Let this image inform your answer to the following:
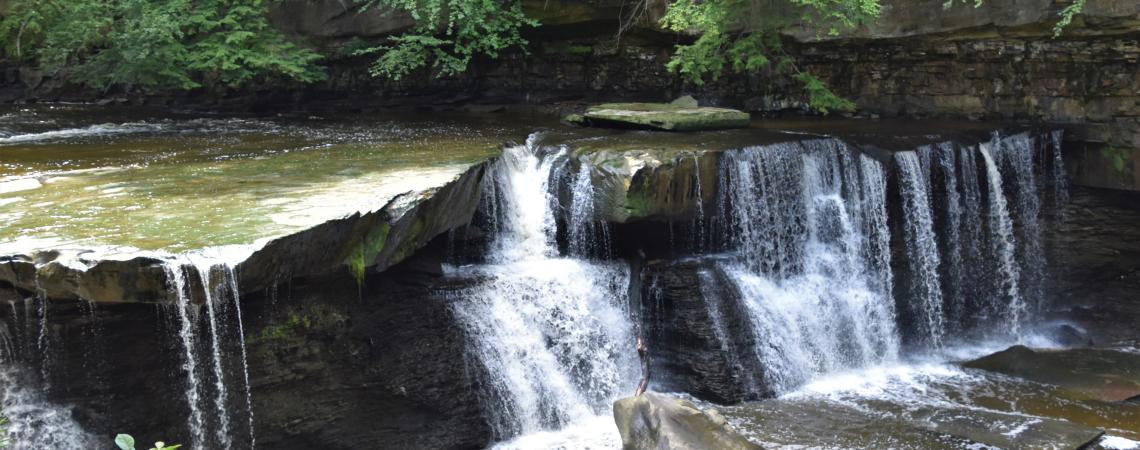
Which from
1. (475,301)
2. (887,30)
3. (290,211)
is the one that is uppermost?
(887,30)

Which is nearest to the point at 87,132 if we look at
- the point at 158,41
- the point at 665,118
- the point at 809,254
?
the point at 158,41

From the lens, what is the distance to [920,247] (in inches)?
434

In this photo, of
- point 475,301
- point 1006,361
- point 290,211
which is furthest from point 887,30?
point 290,211

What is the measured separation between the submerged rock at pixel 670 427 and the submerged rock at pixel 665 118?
15.1 ft

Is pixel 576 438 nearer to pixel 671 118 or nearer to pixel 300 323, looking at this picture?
pixel 300 323

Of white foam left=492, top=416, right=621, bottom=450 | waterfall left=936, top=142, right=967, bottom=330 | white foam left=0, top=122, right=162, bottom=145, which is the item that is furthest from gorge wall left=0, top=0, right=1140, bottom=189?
white foam left=492, top=416, right=621, bottom=450

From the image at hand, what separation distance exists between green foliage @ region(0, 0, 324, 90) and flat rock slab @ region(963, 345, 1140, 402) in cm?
918

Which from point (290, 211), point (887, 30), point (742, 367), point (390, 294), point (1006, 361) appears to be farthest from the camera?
point (887, 30)

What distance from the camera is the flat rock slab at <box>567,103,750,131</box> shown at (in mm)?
11500

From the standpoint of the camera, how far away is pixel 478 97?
1537 centimetres

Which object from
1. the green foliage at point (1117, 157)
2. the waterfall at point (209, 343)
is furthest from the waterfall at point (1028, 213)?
the waterfall at point (209, 343)

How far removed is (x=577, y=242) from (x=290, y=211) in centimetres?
301

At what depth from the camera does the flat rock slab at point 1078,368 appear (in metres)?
9.57

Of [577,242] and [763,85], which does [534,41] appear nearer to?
[763,85]
